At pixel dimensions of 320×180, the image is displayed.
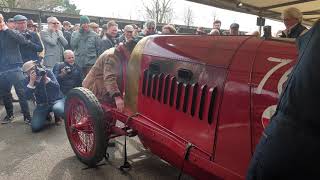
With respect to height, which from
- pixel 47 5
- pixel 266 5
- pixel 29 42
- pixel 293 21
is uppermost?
pixel 47 5

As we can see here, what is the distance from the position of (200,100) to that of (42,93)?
3.94m

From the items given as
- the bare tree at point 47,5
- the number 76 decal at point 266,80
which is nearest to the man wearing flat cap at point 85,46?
the number 76 decal at point 266,80

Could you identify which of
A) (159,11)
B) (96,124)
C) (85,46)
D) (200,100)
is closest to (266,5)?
(200,100)

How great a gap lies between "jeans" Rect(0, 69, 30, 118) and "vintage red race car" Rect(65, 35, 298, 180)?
8.54 ft

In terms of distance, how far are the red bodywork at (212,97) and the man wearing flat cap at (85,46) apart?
400 centimetres

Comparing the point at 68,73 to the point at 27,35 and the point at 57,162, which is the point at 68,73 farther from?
the point at 57,162

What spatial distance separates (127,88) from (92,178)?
3.39ft

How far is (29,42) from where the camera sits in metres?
6.37

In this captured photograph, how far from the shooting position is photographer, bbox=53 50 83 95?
611 centimetres

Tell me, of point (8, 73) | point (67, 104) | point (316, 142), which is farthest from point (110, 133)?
point (8, 73)

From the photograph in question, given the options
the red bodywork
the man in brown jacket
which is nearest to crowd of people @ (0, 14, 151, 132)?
the man in brown jacket

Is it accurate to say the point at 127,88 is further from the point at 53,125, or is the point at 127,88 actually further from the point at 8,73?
the point at 8,73

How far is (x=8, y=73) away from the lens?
619 centimetres

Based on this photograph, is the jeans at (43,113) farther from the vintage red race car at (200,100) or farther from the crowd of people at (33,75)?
the vintage red race car at (200,100)
